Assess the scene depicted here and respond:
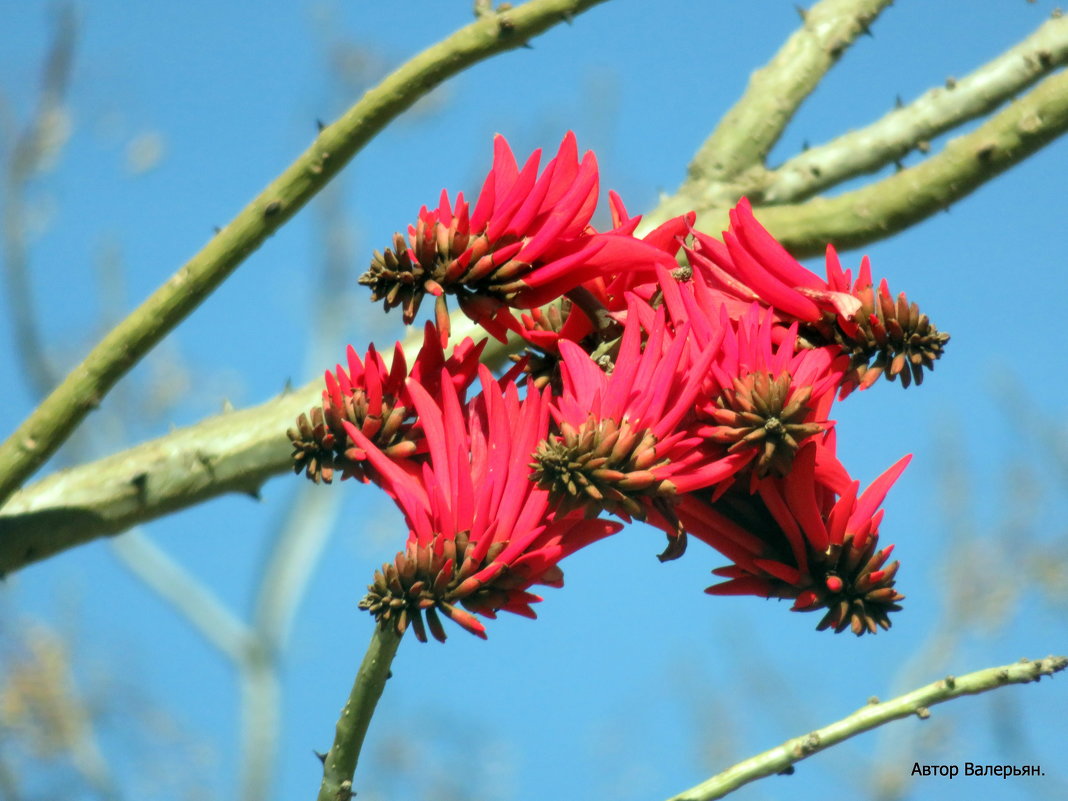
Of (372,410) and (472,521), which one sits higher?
(372,410)

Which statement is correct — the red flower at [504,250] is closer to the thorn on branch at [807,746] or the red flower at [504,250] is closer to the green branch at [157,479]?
the thorn on branch at [807,746]

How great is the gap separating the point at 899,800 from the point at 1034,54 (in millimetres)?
4035

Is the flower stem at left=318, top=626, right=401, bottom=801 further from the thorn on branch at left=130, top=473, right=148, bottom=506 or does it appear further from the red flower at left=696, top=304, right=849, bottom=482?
the thorn on branch at left=130, top=473, right=148, bottom=506

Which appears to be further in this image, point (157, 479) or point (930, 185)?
point (930, 185)

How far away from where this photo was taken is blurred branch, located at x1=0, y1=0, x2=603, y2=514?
1.42m

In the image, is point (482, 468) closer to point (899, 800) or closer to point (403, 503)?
point (403, 503)

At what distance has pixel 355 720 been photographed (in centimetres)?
107

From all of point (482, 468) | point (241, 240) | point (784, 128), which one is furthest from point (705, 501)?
point (784, 128)

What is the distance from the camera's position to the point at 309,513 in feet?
25.9

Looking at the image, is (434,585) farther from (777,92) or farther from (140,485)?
(777,92)

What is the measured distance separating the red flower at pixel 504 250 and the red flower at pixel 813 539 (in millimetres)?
238

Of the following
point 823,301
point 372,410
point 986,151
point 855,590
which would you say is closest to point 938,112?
point 986,151

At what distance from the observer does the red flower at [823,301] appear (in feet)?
3.45

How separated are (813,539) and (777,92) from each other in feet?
5.15
